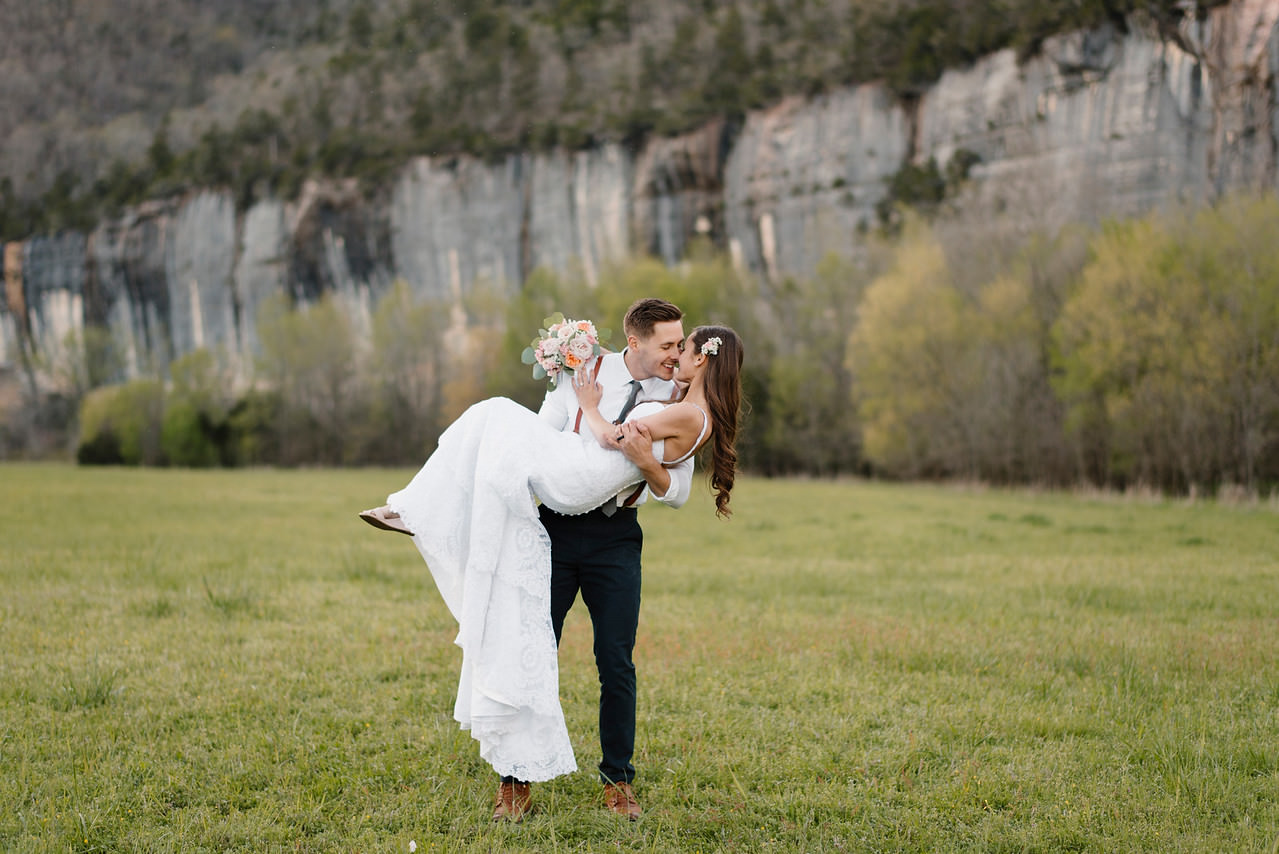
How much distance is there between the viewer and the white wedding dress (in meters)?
4.70

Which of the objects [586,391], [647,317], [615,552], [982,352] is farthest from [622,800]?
[982,352]

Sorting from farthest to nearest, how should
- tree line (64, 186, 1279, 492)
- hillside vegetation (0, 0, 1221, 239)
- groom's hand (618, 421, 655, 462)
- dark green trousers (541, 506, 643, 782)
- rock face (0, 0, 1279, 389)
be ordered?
hillside vegetation (0, 0, 1221, 239) → rock face (0, 0, 1279, 389) → tree line (64, 186, 1279, 492) → dark green trousers (541, 506, 643, 782) → groom's hand (618, 421, 655, 462)

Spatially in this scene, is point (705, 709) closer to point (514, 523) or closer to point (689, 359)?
point (514, 523)

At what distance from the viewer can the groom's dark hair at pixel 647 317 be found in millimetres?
4875

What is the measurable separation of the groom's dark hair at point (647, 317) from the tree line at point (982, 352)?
996 inches

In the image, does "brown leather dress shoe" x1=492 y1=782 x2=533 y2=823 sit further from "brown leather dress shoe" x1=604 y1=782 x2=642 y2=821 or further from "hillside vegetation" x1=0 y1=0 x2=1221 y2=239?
"hillside vegetation" x1=0 y1=0 x2=1221 y2=239

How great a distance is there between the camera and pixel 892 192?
56188 millimetres

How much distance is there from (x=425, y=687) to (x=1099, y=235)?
97.3 feet

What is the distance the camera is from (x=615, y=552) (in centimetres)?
498

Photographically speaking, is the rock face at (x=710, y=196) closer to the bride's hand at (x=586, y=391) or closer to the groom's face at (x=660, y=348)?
the groom's face at (x=660, y=348)

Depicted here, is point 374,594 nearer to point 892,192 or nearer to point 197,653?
point 197,653

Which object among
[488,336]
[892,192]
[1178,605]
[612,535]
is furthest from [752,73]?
[612,535]

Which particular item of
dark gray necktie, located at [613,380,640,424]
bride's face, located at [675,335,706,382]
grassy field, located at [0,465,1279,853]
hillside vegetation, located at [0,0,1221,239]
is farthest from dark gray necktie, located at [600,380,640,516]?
hillside vegetation, located at [0,0,1221,239]

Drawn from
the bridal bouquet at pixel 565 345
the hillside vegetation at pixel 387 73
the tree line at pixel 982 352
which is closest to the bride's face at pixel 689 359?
the bridal bouquet at pixel 565 345
